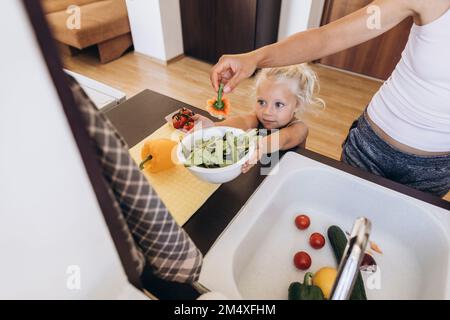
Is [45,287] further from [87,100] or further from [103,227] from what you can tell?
[87,100]

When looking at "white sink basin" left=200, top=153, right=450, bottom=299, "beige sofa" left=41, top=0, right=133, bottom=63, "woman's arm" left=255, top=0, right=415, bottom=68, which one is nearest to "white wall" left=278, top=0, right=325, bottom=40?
"beige sofa" left=41, top=0, right=133, bottom=63

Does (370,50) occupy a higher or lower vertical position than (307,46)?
lower

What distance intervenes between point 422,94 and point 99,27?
3.00 m

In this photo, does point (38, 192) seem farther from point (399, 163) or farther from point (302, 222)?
point (399, 163)

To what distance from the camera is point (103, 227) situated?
35 cm

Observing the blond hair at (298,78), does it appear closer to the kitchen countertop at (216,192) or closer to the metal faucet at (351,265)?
the kitchen countertop at (216,192)

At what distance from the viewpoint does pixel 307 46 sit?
838 mm

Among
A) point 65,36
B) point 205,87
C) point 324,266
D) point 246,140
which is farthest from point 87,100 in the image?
point 65,36

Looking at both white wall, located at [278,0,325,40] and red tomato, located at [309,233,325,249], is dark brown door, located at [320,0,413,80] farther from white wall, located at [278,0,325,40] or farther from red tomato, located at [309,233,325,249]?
red tomato, located at [309,233,325,249]

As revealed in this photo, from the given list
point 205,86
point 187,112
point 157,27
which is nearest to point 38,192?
point 187,112

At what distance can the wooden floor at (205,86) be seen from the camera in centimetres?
237

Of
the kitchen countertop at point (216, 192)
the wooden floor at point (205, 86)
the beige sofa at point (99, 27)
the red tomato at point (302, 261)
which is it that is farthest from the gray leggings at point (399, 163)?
the beige sofa at point (99, 27)

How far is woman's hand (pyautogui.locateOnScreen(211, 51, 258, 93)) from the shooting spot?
2.77ft

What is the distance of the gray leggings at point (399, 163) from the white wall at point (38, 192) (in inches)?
30.7
